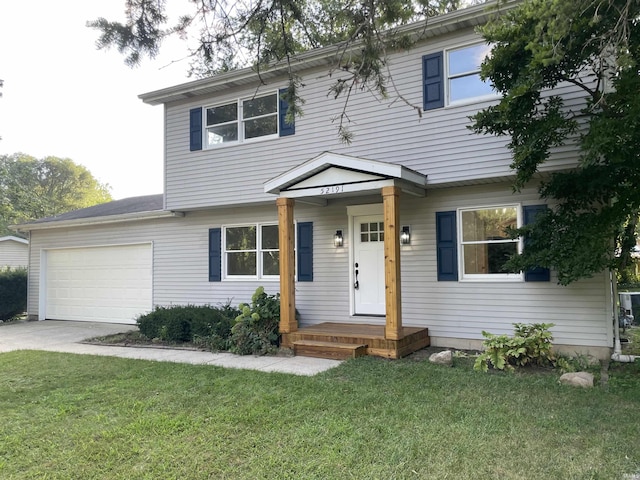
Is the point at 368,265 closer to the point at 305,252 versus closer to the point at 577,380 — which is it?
the point at 305,252

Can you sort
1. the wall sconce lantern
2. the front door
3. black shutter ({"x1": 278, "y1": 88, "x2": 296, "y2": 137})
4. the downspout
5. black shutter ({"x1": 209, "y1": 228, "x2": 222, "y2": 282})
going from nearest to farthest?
the downspout → the wall sconce lantern → the front door → black shutter ({"x1": 278, "y1": 88, "x2": 296, "y2": 137}) → black shutter ({"x1": 209, "y1": 228, "x2": 222, "y2": 282})

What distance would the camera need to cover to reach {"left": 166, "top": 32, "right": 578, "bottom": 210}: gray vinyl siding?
7289 millimetres

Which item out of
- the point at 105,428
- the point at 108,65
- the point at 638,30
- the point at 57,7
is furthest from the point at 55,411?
the point at 638,30

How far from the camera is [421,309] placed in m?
8.00

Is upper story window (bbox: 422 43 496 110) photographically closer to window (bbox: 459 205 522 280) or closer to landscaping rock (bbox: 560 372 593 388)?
window (bbox: 459 205 522 280)

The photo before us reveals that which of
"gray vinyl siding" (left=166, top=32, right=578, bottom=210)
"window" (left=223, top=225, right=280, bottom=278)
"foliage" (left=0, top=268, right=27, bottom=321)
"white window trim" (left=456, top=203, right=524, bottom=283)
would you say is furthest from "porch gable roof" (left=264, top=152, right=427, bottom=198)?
"foliage" (left=0, top=268, right=27, bottom=321)

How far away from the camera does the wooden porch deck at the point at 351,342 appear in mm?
6910

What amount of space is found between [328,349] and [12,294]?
11085 millimetres

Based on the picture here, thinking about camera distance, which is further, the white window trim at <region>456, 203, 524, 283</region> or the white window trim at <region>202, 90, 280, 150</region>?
the white window trim at <region>202, 90, 280, 150</region>

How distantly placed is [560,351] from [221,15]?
671 cm

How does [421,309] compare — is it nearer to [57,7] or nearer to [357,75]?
[357,75]

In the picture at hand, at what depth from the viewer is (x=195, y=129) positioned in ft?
33.6

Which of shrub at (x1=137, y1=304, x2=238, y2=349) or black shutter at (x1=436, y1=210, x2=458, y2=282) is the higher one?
Answer: black shutter at (x1=436, y1=210, x2=458, y2=282)

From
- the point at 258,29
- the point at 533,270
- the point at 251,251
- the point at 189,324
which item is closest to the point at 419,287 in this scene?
the point at 533,270
